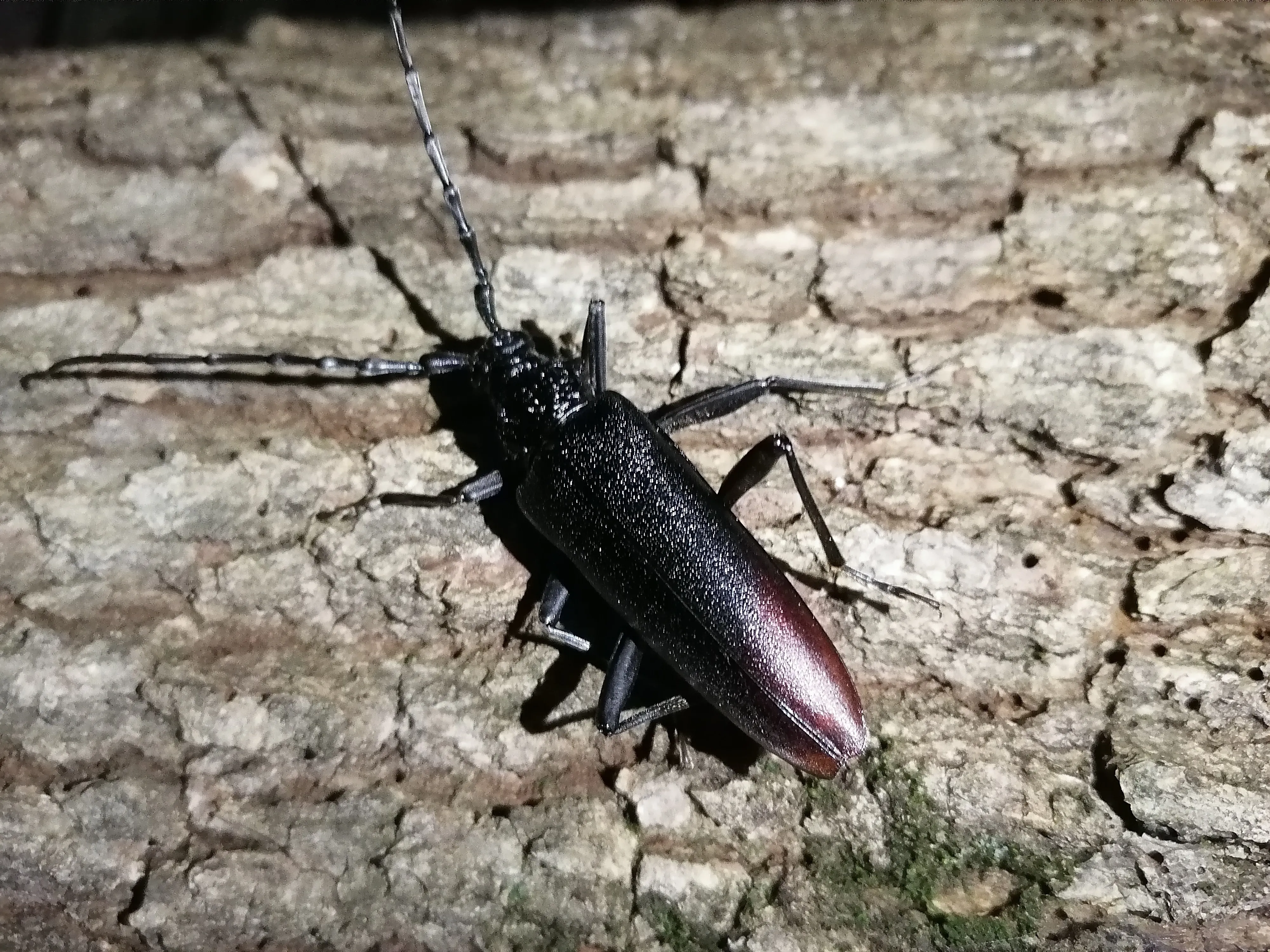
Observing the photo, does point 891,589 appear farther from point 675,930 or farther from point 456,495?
point 456,495

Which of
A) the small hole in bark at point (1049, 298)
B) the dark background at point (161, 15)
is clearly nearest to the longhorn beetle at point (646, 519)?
the small hole in bark at point (1049, 298)

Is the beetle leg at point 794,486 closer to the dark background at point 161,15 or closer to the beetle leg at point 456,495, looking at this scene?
the beetle leg at point 456,495

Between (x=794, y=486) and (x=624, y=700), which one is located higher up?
(x=794, y=486)

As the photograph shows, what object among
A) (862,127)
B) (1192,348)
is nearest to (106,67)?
(862,127)

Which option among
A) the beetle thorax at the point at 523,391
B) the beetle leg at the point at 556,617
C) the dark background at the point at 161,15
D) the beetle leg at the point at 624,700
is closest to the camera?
the beetle leg at the point at 624,700

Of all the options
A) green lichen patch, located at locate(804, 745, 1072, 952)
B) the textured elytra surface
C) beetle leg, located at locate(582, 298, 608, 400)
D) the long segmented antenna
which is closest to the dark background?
the textured elytra surface

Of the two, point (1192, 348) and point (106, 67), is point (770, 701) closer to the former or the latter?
point (1192, 348)

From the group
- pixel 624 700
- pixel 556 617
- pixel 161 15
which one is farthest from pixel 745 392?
pixel 161 15
